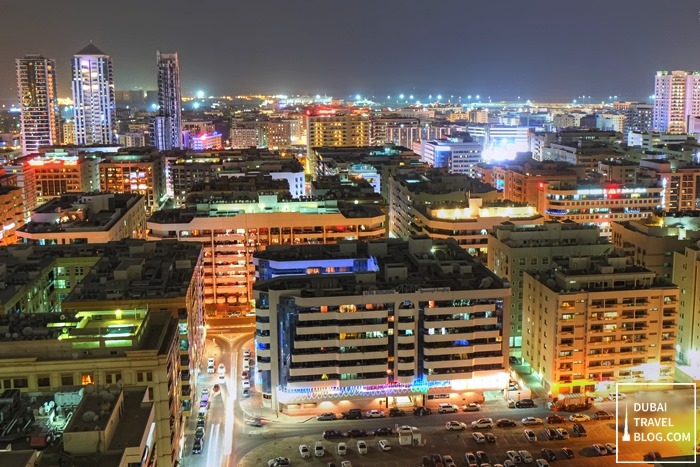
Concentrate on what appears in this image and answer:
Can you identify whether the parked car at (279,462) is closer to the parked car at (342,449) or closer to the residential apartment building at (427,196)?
the parked car at (342,449)

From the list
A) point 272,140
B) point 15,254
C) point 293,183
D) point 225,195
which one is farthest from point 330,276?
point 272,140

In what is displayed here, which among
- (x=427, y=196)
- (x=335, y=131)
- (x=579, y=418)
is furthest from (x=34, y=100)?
(x=579, y=418)

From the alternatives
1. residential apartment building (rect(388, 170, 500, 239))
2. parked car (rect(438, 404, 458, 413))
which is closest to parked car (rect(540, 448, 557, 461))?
parked car (rect(438, 404, 458, 413))

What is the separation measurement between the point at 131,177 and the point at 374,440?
43.2 metres

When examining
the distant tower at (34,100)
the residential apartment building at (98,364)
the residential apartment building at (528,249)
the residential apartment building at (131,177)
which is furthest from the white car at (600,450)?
the distant tower at (34,100)

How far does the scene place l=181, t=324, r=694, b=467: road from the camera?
20.9 m

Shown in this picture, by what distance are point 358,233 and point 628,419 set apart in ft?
56.4

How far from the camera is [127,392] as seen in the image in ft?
47.7

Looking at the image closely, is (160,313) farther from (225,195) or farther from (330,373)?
(225,195)

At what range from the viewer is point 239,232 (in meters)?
35.2

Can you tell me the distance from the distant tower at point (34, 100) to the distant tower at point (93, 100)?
4.16m

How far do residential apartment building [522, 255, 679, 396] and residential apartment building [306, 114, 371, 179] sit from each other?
2207 inches

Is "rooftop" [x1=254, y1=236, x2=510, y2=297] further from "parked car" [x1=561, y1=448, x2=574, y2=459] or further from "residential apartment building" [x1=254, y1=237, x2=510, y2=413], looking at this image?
"parked car" [x1=561, y1=448, x2=574, y2=459]

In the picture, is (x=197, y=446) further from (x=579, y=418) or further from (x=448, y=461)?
(x=579, y=418)
